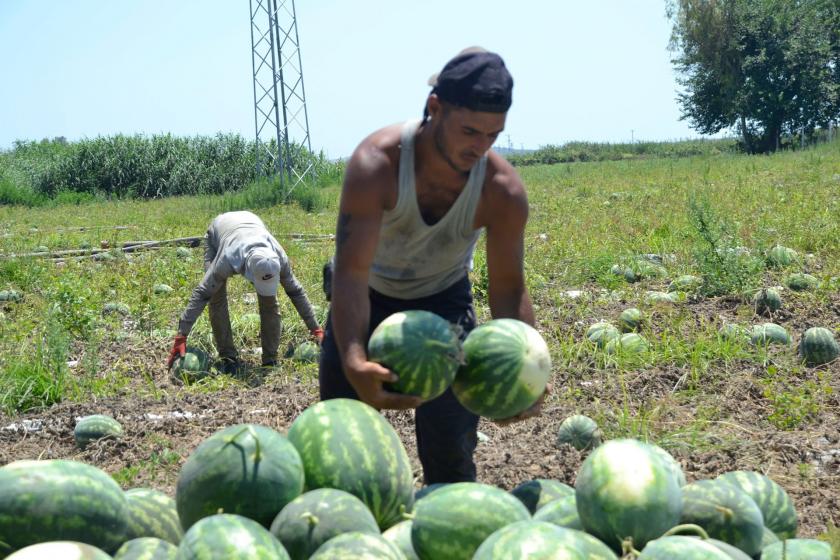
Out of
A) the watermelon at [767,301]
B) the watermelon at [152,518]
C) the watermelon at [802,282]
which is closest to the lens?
the watermelon at [152,518]

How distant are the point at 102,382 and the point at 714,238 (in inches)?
207

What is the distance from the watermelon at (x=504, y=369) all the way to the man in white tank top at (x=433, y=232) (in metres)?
0.21

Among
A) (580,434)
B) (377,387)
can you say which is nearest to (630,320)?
(580,434)

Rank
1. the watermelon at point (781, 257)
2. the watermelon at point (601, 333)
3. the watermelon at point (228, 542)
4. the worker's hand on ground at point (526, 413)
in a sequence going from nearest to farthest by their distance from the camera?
the watermelon at point (228, 542) < the worker's hand on ground at point (526, 413) < the watermelon at point (601, 333) < the watermelon at point (781, 257)

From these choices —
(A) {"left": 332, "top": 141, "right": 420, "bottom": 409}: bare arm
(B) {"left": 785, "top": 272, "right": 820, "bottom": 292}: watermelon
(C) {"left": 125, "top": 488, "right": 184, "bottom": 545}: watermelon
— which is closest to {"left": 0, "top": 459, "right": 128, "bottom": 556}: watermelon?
(C) {"left": 125, "top": 488, "right": 184, "bottom": 545}: watermelon

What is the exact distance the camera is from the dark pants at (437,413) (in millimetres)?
3211

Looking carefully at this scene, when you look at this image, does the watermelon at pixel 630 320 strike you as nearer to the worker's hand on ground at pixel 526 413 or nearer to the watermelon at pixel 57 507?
the worker's hand on ground at pixel 526 413

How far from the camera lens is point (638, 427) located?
14.2 ft

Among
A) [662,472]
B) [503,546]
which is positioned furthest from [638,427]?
[503,546]

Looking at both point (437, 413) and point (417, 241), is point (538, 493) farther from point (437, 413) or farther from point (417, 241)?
point (417, 241)

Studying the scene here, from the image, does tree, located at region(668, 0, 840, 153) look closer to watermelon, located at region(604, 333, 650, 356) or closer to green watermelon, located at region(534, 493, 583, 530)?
watermelon, located at region(604, 333, 650, 356)

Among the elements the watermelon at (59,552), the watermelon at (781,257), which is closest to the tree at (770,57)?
the watermelon at (781,257)

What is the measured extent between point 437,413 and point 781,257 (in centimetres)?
577

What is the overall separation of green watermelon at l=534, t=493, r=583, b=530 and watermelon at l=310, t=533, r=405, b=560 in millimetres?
485
